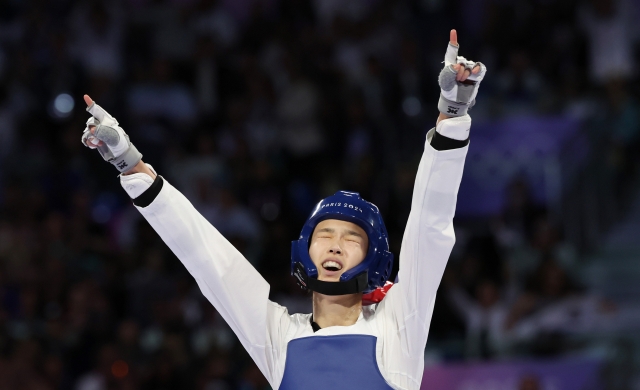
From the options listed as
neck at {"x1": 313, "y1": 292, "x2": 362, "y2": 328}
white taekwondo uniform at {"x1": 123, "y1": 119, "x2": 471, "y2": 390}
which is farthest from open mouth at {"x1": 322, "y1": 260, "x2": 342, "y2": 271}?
white taekwondo uniform at {"x1": 123, "y1": 119, "x2": 471, "y2": 390}

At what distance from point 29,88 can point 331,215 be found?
812 centimetres

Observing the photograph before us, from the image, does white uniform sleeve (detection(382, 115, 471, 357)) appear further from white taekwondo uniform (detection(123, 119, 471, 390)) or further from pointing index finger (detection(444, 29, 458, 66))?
pointing index finger (detection(444, 29, 458, 66))

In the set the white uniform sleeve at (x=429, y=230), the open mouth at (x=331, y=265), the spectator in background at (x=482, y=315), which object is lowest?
the spectator in background at (x=482, y=315)

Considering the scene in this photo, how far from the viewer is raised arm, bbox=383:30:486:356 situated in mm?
4211

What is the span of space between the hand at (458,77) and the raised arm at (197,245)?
1236 mm

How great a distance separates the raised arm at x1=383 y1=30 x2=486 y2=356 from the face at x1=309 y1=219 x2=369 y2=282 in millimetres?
337

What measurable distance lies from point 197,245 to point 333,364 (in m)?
0.80

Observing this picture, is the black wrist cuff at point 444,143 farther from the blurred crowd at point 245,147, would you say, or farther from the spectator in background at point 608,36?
the spectator in background at point 608,36

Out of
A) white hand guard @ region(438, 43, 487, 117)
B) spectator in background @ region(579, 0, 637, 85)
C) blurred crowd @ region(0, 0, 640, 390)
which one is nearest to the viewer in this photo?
white hand guard @ region(438, 43, 487, 117)

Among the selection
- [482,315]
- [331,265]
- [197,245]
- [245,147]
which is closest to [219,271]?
[197,245]

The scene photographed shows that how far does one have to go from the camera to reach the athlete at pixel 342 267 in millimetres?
4262

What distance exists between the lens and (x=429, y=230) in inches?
168

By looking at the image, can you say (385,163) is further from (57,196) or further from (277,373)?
(277,373)

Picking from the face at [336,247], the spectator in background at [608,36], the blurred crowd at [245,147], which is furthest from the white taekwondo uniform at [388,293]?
the spectator in background at [608,36]
